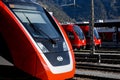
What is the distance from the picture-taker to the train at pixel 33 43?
25.0 ft

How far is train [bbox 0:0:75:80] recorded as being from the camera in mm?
7621

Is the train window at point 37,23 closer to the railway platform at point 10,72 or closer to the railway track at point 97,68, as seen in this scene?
the railway platform at point 10,72

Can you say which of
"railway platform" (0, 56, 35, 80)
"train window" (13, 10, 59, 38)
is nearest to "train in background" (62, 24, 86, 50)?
"train window" (13, 10, 59, 38)

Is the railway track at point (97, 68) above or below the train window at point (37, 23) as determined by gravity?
→ below

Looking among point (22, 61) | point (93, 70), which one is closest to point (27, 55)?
point (22, 61)

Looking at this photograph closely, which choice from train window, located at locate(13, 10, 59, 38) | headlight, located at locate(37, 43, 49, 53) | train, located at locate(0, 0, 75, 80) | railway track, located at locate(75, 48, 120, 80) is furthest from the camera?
railway track, located at locate(75, 48, 120, 80)

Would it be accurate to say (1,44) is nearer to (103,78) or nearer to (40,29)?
(40,29)

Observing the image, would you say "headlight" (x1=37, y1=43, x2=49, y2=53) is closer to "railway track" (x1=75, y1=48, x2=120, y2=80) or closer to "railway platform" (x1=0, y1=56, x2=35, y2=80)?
"railway platform" (x1=0, y1=56, x2=35, y2=80)

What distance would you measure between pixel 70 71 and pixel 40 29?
1256 millimetres

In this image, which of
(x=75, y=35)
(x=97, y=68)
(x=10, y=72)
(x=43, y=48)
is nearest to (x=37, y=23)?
(x=43, y=48)

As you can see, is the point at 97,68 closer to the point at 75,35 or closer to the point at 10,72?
the point at 10,72

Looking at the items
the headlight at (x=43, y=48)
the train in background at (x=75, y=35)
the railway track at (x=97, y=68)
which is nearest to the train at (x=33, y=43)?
the headlight at (x=43, y=48)

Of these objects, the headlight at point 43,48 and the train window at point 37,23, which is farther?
the train window at point 37,23

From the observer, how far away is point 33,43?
773cm
